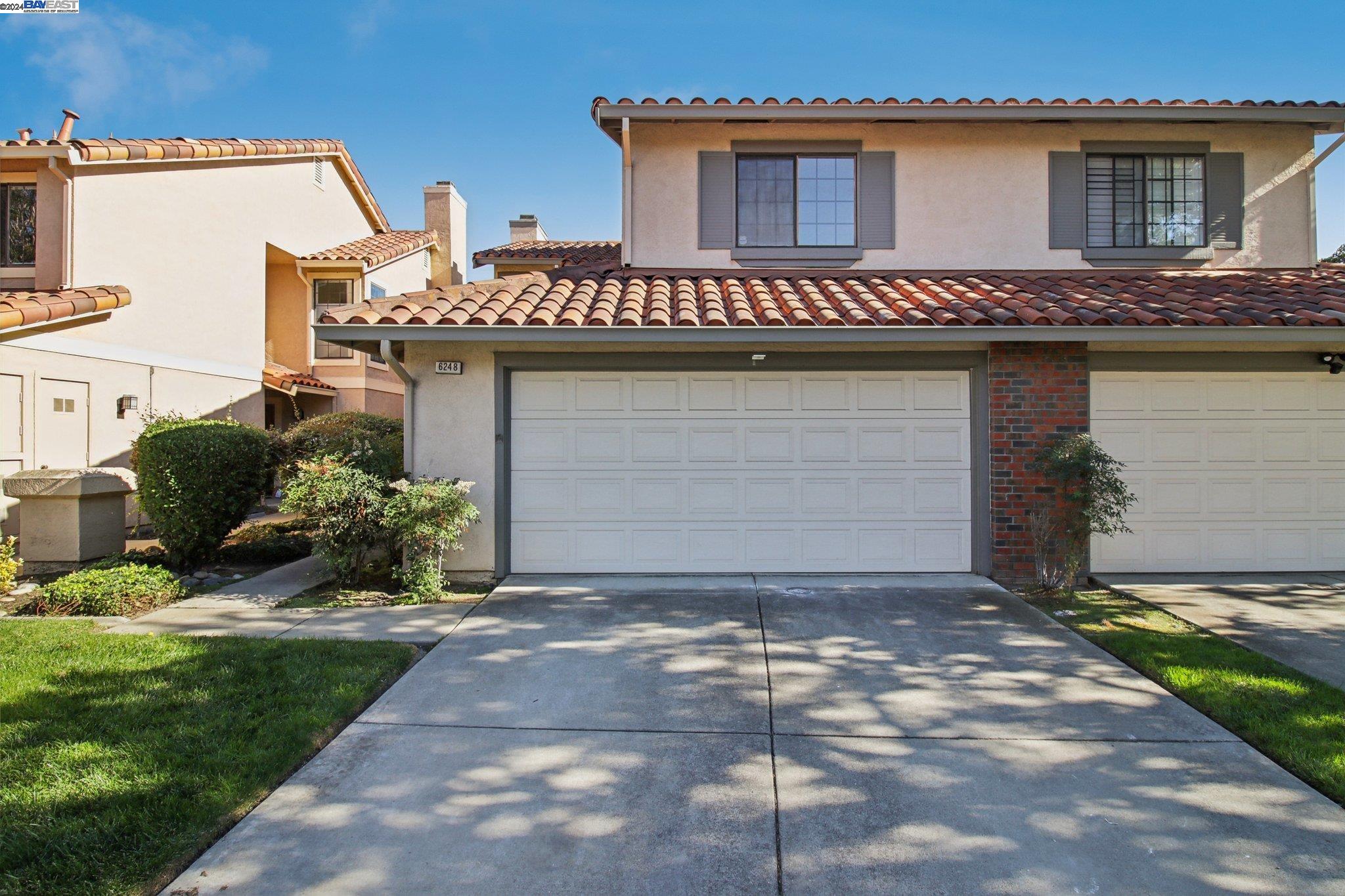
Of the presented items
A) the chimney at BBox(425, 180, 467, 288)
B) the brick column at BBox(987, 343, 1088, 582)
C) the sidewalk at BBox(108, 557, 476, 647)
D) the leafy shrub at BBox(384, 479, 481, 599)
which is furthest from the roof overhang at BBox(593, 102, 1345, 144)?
the chimney at BBox(425, 180, 467, 288)

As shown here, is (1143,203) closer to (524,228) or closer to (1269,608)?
(1269,608)

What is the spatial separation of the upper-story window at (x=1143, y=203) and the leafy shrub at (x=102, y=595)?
1207 cm

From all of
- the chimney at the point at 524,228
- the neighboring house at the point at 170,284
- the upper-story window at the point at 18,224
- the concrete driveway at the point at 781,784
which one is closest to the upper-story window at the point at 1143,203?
the concrete driveway at the point at 781,784

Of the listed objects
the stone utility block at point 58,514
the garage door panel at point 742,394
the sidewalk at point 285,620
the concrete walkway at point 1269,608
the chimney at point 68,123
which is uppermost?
the chimney at point 68,123

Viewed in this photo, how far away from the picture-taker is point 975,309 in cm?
773

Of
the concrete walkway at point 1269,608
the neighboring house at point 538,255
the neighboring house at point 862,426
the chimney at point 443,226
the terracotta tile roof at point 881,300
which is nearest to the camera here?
the concrete walkway at point 1269,608

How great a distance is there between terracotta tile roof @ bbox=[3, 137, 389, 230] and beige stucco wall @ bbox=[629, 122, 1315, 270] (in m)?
8.56

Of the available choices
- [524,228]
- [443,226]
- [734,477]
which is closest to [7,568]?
[734,477]

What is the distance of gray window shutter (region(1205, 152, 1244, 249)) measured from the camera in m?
Answer: 9.93

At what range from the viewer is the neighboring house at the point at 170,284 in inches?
421

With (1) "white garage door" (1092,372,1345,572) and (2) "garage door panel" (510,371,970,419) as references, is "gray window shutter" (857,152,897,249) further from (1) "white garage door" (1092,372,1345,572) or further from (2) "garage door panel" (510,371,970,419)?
(1) "white garage door" (1092,372,1345,572)

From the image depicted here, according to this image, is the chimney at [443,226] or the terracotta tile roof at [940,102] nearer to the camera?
the terracotta tile roof at [940,102]

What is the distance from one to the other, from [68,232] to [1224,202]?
667 inches

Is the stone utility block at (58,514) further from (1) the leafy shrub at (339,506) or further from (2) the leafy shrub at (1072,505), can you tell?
(2) the leafy shrub at (1072,505)
